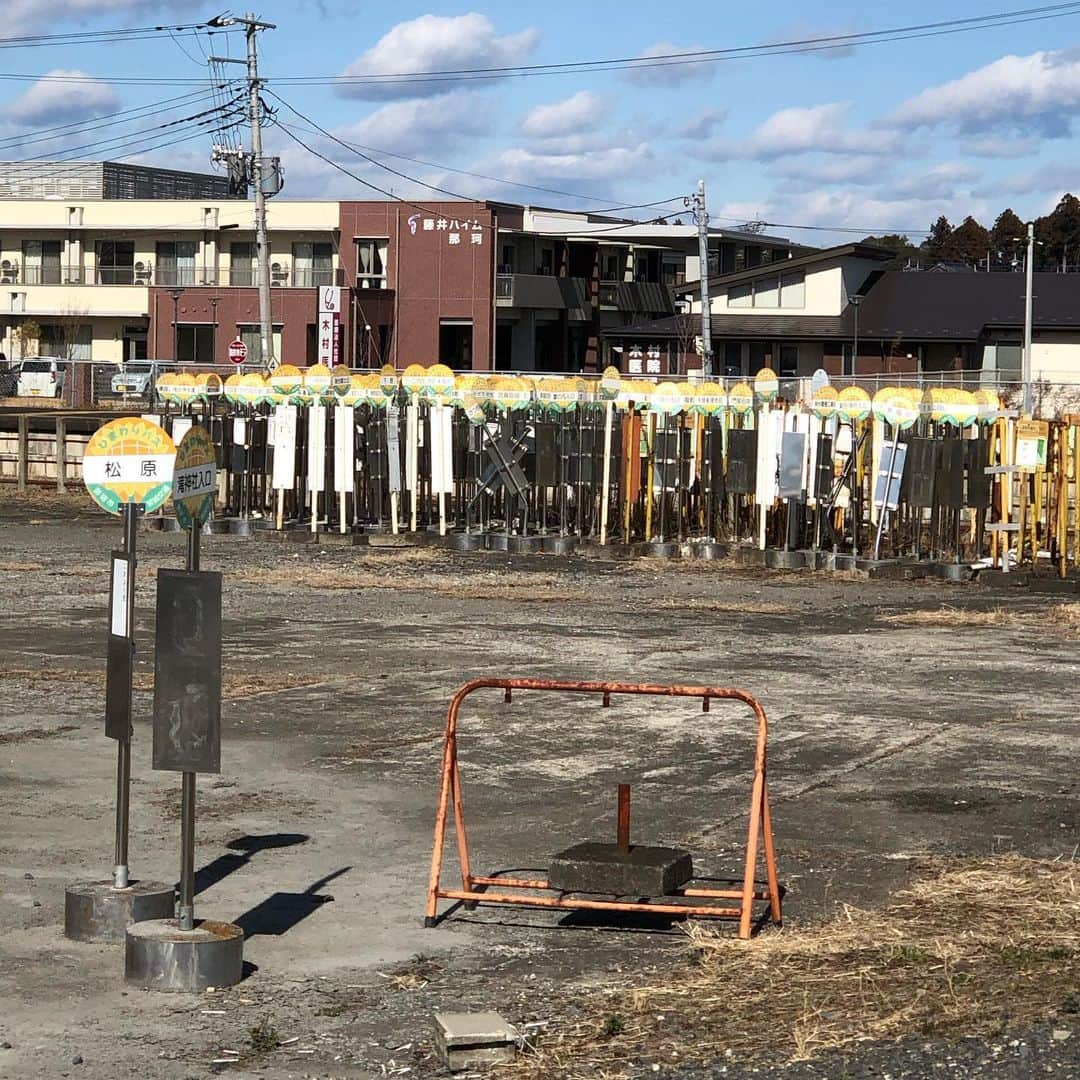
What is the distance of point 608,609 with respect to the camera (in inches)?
808

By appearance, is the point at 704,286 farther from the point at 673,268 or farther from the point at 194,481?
the point at 194,481

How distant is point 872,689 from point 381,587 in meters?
8.72

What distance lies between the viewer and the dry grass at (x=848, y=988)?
20.1ft

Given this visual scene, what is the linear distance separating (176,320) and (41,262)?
10146mm

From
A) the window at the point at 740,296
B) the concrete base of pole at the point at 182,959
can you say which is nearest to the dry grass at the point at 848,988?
the concrete base of pole at the point at 182,959

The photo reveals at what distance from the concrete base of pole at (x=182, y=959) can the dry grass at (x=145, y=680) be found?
702 cm

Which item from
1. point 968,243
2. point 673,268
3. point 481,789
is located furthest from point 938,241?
point 481,789

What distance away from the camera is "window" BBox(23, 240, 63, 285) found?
82938 millimetres

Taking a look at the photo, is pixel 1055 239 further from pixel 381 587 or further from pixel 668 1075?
pixel 668 1075

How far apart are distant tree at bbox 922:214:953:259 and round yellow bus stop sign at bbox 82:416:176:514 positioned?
417 ft

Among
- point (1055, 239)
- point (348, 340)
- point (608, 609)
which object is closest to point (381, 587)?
point (608, 609)

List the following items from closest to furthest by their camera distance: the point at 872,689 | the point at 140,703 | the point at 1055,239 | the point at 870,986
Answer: the point at 870,986, the point at 140,703, the point at 872,689, the point at 1055,239

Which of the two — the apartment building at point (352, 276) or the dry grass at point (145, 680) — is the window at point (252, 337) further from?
the dry grass at point (145, 680)

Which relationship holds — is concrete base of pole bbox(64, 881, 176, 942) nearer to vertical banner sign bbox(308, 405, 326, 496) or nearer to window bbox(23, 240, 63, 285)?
vertical banner sign bbox(308, 405, 326, 496)
